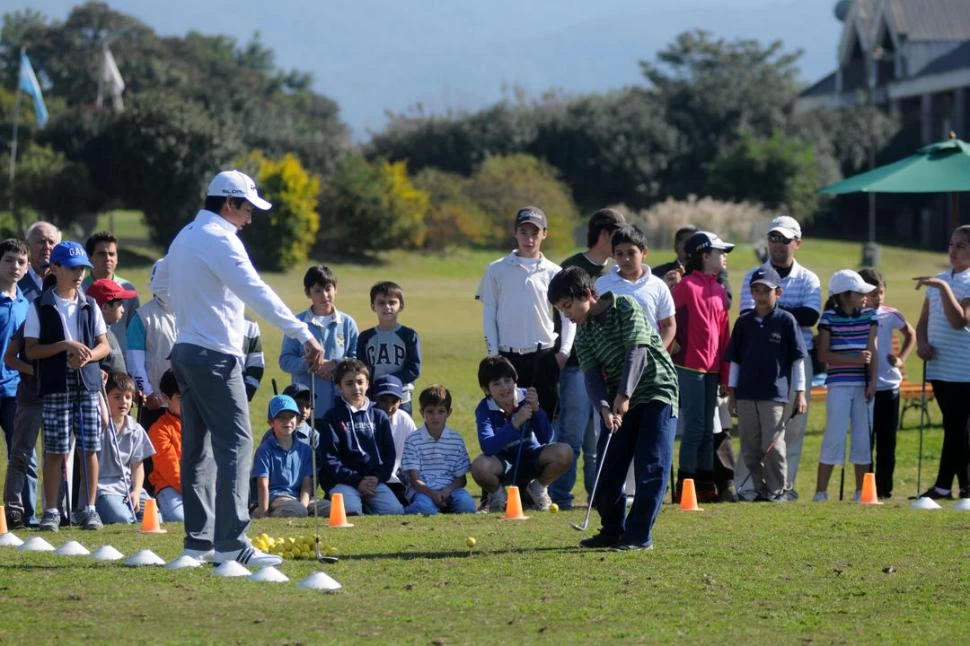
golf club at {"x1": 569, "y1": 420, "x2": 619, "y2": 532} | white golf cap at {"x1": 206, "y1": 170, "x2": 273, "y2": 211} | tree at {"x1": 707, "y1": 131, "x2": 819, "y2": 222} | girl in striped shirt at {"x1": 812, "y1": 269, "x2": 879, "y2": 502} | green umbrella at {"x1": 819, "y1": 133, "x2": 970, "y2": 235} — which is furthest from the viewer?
tree at {"x1": 707, "y1": 131, "x2": 819, "y2": 222}

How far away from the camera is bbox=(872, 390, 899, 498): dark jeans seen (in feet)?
41.3

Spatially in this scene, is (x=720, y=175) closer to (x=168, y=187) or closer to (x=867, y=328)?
(x=168, y=187)

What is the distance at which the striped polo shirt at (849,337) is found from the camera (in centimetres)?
1248

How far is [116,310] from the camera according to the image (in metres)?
11.6

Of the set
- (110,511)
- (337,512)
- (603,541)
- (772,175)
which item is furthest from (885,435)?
(772,175)

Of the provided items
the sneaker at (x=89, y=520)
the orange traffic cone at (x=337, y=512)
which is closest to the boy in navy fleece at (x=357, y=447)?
the orange traffic cone at (x=337, y=512)

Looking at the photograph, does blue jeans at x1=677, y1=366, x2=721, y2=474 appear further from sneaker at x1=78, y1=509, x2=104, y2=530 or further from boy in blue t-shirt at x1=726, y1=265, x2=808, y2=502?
sneaker at x1=78, y1=509, x2=104, y2=530

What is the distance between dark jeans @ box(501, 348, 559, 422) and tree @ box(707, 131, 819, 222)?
5666 cm

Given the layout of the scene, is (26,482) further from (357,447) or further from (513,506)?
(513,506)

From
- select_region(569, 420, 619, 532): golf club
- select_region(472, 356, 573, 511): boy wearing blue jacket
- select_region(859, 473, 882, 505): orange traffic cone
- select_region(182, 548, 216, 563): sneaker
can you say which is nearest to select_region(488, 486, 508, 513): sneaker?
select_region(472, 356, 573, 511): boy wearing blue jacket

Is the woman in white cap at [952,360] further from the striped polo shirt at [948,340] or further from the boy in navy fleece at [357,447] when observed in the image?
the boy in navy fleece at [357,447]

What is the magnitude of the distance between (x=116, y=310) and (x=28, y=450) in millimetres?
1545

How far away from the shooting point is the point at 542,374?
1189cm

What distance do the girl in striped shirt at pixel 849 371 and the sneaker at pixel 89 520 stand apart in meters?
5.73
